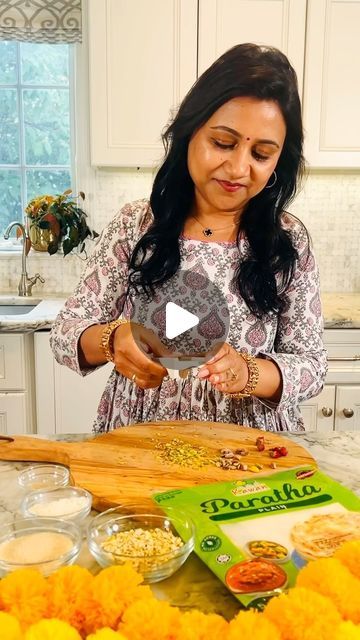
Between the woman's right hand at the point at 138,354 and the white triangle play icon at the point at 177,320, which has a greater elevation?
the white triangle play icon at the point at 177,320

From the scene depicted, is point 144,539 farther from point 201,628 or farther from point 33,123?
point 33,123

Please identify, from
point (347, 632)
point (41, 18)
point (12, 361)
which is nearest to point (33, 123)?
point (41, 18)

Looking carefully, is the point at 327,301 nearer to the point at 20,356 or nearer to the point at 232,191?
the point at 20,356

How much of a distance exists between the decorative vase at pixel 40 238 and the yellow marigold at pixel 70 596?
2350 millimetres

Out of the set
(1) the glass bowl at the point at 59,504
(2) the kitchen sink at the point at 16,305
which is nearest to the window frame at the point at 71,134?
(2) the kitchen sink at the point at 16,305

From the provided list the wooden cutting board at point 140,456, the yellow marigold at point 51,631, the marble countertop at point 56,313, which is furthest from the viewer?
the marble countertop at point 56,313

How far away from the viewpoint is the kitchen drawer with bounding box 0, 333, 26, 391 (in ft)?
7.77

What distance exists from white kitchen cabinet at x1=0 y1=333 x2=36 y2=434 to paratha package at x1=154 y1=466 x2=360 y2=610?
1.52m

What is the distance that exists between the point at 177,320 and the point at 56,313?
1276 millimetres

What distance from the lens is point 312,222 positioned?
9.82 feet

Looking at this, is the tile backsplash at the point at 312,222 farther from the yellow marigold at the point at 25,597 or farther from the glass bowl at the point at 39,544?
the yellow marigold at the point at 25,597

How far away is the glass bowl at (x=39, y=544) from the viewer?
2.40ft

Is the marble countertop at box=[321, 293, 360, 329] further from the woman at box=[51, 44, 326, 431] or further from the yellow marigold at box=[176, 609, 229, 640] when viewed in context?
the yellow marigold at box=[176, 609, 229, 640]
